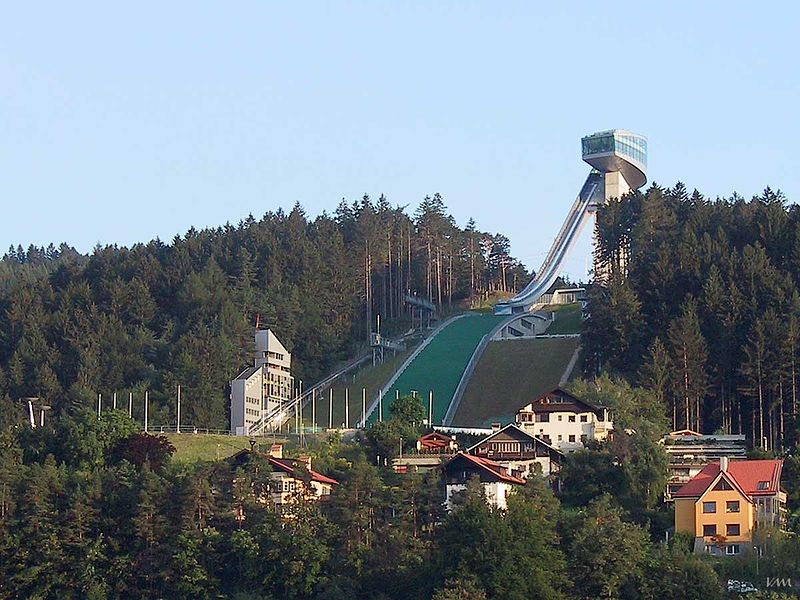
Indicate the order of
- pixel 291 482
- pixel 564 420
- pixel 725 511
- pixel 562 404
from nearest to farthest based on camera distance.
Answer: pixel 725 511 → pixel 291 482 → pixel 564 420 → pixel 562 404

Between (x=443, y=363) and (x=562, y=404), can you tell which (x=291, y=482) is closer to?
(x=562, y=404)

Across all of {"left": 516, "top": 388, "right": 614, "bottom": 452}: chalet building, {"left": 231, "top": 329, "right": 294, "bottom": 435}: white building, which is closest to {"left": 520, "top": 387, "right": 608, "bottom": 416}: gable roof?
{"left": 516, "top": 388, "right": 614, "bottom": 452}: chalet building

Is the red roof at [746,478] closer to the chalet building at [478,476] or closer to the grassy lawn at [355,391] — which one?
the chalet building at [478,476]

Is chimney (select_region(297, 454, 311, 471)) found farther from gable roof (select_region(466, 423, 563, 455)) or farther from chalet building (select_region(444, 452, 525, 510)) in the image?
gable roof (select_region(466, 423, 563, 455))

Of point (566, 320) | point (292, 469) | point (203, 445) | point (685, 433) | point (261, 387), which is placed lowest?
point (292, 469)

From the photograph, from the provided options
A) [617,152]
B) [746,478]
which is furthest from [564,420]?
[617,152]

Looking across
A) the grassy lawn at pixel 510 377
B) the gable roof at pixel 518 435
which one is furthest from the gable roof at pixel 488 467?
the grassy lawn at pixel 510 377
